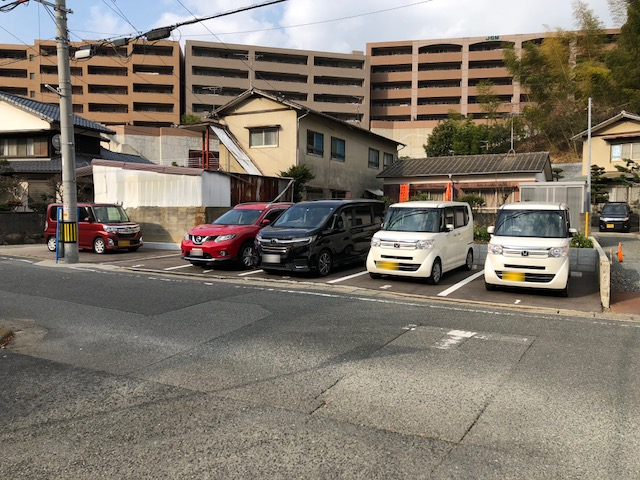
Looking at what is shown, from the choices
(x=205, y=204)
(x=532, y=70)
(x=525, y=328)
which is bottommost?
(x=525, y=328)

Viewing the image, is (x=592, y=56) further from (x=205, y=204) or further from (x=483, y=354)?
(x=483, y=354)

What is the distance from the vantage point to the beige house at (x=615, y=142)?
104 feet

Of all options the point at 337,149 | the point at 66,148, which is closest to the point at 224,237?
the point at 66,148

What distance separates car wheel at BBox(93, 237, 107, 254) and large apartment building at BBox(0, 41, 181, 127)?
143ft

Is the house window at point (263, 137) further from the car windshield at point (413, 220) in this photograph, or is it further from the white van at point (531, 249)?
the white van at point (531, 249)

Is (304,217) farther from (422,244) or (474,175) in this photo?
(474,175)

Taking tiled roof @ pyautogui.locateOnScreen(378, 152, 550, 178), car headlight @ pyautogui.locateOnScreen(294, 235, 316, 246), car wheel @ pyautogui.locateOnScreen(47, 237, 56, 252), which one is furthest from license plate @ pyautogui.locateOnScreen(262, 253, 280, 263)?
tiled roof @ pyautogui.locateOnScreen(378, 152, 550, 178)

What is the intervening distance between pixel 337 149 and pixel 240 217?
14774 millimetres

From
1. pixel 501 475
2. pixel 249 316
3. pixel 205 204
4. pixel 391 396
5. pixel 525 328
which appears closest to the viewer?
pixel 501 475

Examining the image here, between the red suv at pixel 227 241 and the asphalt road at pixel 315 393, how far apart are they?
4.23 meters

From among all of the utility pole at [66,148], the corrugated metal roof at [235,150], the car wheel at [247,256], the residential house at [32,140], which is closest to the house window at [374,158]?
the corrugated metal roof at [235,150]

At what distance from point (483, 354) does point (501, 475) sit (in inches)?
98.9

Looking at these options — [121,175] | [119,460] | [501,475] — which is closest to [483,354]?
[501,475]

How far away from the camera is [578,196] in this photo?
60.8 ft
